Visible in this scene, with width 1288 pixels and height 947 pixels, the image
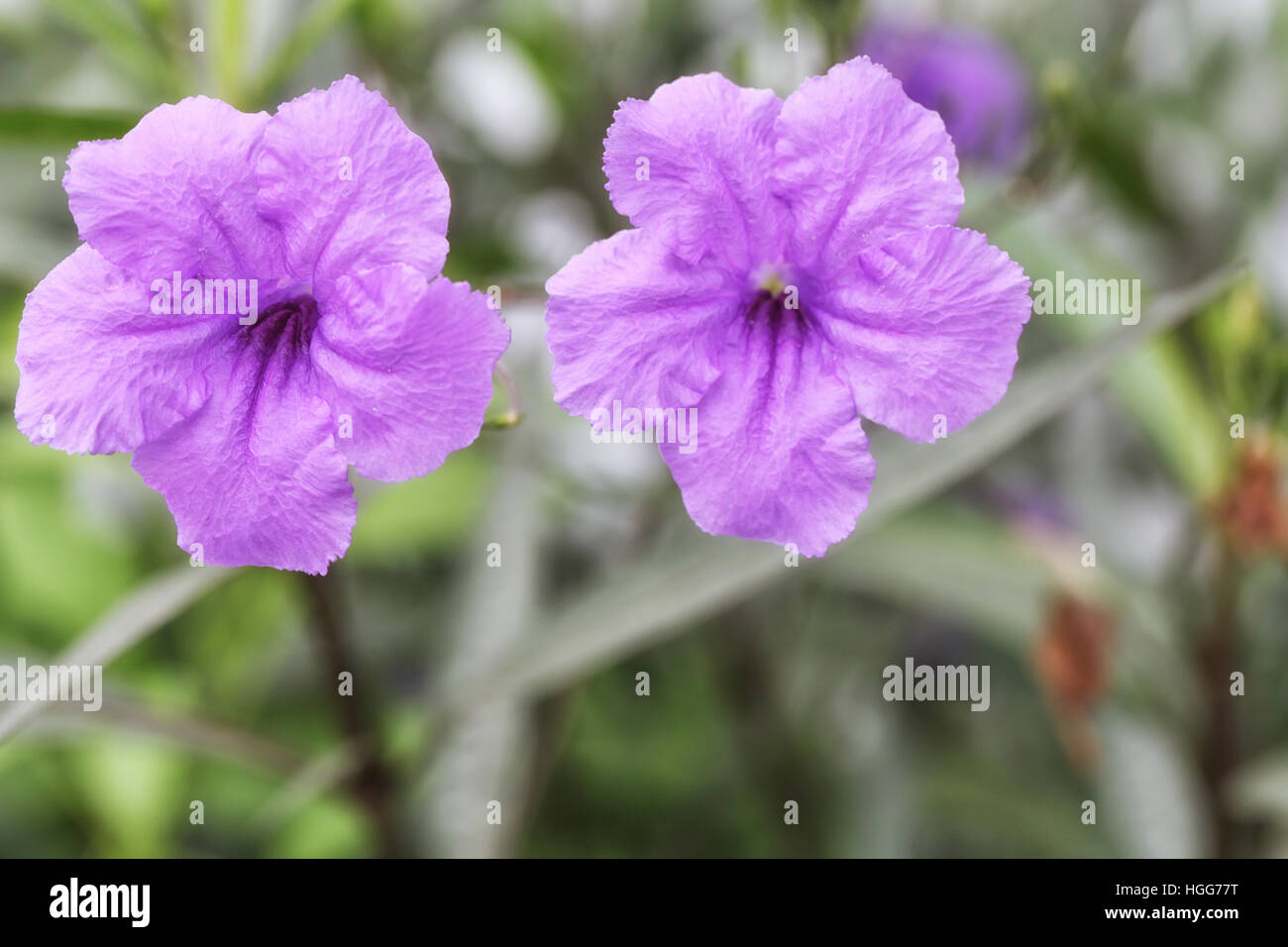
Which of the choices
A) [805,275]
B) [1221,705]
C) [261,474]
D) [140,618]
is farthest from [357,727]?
[1221,705]

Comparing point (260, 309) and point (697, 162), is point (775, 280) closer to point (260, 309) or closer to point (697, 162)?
point (697, 162)

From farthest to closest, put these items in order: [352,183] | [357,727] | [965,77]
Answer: [965,77] < [357,727] < [352,183]

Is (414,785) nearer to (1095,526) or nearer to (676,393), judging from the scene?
(676,393)

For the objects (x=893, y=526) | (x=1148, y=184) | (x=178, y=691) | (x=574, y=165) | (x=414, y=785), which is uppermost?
(x=574, y=165)

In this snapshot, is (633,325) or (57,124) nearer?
(633,325)

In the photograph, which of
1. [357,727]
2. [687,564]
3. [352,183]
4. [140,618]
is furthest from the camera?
[357,727]

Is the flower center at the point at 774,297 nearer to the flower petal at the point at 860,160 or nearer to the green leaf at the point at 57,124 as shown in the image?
the flower petal at the point at 860,160

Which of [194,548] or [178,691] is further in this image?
[178,691]

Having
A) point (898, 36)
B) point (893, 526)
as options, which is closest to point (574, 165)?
point (898, 36)
